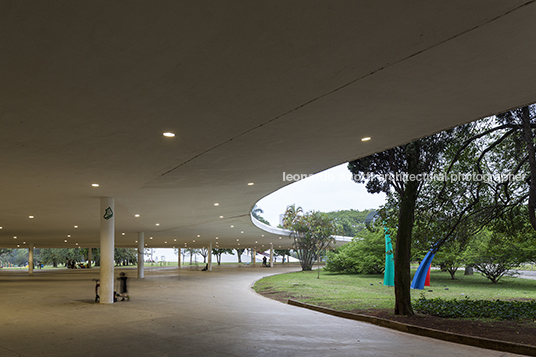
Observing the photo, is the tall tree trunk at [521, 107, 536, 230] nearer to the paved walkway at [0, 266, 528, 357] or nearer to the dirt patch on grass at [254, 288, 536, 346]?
the dirt patch on grass at [254, 288, 536, 346]

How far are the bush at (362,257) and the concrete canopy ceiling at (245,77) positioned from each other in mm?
24626

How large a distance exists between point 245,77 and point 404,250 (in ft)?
27.3

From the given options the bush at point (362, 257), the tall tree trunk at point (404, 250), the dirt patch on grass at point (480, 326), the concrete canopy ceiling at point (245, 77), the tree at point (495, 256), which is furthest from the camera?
the bush at point (362, 257)

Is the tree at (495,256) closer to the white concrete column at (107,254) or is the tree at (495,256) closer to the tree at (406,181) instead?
the tree at (406,181)

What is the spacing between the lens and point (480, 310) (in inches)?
449

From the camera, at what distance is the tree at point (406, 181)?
434 inches

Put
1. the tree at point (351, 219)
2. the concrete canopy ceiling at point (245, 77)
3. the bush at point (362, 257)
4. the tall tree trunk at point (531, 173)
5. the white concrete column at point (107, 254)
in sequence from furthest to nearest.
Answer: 1. the tree at point (351, 219)
2. the bush at point (362, 257)
3. the white concrete column at point (107, 254)
4. the tall tree trunk at point (531, 173)
5. the concrete canopy ceiling at point (245, 77)

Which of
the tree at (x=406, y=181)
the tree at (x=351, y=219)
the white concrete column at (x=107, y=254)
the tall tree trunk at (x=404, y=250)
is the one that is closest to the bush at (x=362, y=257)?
the tree at (x=406, y=181)

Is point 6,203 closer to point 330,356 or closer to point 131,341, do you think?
point 131,341

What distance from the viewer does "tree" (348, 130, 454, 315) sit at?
1102cm

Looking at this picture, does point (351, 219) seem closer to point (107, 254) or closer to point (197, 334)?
point (107, 254)

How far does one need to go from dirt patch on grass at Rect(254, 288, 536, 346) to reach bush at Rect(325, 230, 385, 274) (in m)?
20.4

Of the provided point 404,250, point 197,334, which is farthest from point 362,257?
point 197,334

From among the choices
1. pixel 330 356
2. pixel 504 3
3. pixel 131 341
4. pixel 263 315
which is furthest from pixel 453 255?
pixel 504 3
